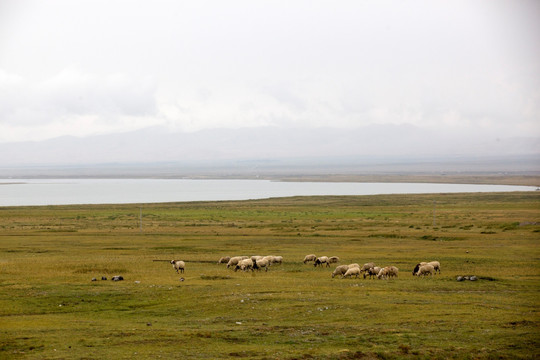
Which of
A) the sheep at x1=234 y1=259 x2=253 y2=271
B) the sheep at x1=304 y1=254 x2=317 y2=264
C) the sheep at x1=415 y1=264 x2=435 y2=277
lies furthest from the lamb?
the sheep at x1=304 y1=254 x2=317 y2=264

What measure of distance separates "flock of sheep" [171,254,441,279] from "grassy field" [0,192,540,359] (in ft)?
2.28

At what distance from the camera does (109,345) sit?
16672 millimetres

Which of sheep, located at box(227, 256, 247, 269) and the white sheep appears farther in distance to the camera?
sheep, located at box(227, 256, 247, 269)

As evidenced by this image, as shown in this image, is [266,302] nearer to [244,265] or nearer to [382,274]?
[382,274]

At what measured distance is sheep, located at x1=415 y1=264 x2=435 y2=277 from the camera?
99.7 ft

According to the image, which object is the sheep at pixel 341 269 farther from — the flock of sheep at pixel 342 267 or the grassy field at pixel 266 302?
the grassy field at pixel 266 302

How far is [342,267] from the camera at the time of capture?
31359 millimetres

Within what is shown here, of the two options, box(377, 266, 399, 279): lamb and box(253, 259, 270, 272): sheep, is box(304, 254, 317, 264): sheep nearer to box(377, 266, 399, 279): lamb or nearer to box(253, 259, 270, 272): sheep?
box(253, 259, 270, 272): sheep

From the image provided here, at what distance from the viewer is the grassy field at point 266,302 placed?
54.3ft

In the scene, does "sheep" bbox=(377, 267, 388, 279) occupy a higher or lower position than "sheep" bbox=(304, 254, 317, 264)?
higher

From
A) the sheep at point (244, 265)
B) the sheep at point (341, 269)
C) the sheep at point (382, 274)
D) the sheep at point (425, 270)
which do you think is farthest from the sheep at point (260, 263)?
the sheep at point (425, 270)

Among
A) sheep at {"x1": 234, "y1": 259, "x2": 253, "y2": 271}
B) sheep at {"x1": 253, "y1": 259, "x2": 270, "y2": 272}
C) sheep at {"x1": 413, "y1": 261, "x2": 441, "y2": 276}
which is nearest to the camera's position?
sheep at {"x1": 413, "y1": 261, "x2": 441, "y2": 276}

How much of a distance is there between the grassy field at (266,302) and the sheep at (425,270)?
3.14 feet

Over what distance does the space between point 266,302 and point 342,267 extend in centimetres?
943
